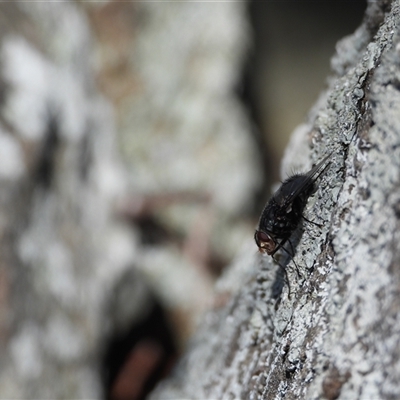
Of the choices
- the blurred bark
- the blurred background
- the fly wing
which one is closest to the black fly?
the fly wing

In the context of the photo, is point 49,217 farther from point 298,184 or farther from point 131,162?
point 298,184

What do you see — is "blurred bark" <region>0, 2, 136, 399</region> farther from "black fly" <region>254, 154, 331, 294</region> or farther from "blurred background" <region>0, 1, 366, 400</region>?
"black fly" <region>254, 154, 331, 294</region>

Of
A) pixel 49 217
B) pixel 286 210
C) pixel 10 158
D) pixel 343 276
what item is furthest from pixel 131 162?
pixel 343 276

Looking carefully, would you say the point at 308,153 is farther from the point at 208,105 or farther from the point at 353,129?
the point at 208,105

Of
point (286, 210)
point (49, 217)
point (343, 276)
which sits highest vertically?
point (49, 217)

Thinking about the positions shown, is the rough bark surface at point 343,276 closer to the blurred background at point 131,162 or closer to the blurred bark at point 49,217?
the blurred background at point 131,162
